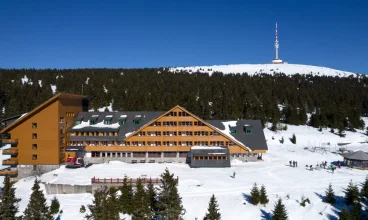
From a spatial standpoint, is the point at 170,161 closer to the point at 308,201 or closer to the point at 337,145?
the point at 308,201

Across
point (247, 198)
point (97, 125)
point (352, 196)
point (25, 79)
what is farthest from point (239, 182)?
point (25, 79)

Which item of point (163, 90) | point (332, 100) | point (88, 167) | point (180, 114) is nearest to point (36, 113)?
point (88, 167)

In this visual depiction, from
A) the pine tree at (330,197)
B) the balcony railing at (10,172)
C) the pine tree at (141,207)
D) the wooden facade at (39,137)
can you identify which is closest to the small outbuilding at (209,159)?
the pine tree at (330,197)

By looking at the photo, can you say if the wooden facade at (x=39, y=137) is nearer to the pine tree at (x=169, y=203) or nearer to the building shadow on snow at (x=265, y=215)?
the pine tree at (x=169, y=203)

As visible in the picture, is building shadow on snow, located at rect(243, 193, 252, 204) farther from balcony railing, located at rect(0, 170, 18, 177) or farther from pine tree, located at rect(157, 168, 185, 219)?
balcony railing, located at rect(0, 170, 18, 177)

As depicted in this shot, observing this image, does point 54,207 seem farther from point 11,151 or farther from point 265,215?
point 265,215
